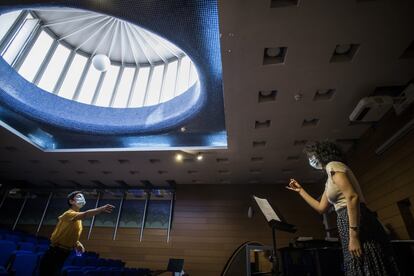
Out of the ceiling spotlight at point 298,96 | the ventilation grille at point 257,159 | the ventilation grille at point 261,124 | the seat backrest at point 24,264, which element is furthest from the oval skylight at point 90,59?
the seat backrest at point 24,264

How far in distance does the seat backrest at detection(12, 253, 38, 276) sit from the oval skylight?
4715 mm

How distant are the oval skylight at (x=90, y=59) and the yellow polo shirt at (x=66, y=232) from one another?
4.40 metres

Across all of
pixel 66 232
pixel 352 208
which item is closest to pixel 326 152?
pixel 352 208

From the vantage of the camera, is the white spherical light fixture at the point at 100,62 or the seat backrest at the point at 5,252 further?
the white spherical light fixture at the point at 100,62

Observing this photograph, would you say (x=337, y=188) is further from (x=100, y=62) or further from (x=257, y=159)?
(x=100, y=62)

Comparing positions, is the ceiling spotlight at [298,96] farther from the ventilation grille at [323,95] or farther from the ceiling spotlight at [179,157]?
the ceiling spotlight at [179,157]

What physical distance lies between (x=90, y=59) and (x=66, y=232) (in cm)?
662

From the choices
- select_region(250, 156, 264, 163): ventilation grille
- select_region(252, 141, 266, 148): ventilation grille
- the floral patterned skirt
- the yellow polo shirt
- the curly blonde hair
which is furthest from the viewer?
select_region(250, 156, 264, 163): ventilation grille

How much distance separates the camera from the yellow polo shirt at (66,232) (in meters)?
2.97

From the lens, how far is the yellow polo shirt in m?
2.97

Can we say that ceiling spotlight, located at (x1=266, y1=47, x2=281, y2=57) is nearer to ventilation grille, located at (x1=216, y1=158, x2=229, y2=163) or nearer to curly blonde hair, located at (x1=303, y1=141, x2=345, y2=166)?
curly blonde hair, located at (x1=303, y1=141, x2=345, y2=166)

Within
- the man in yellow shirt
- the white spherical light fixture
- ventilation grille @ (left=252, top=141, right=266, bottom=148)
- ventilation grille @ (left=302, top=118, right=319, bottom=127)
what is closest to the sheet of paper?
the man in yellow shirt

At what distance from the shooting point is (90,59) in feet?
26.6

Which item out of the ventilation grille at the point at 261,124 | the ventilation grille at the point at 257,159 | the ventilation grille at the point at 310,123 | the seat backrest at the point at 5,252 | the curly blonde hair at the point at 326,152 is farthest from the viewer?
the ventilation grille at the point at 257,159
